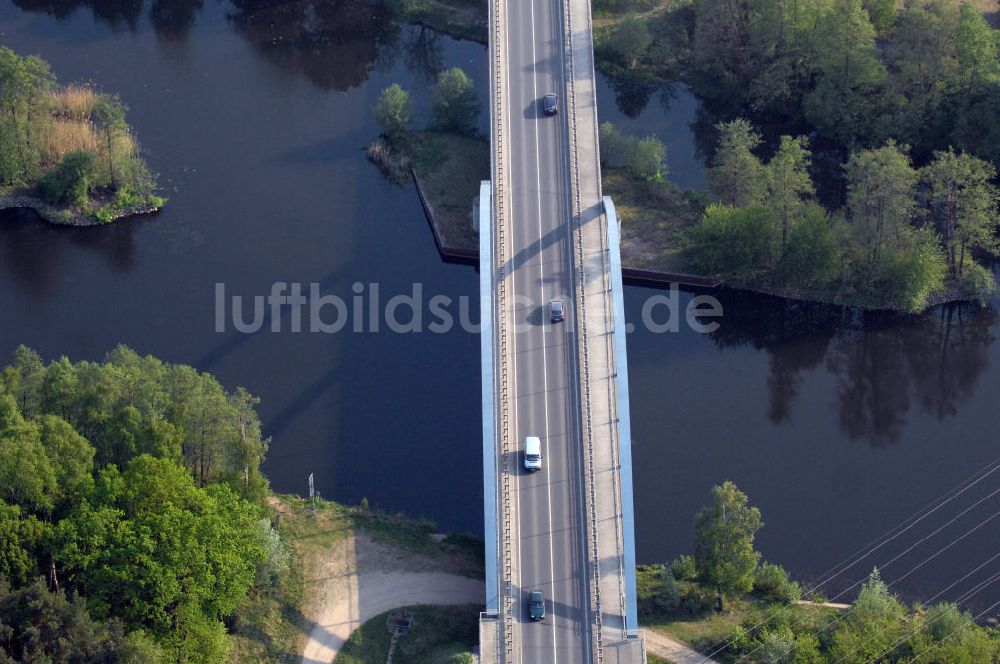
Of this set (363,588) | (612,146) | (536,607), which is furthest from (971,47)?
(363,588)

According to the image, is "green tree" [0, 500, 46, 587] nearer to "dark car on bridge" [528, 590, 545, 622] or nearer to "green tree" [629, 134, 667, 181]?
"dark car on bridge" [528, 590, 545, 622]

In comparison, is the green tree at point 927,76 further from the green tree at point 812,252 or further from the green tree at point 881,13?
the green tree at point 812,252

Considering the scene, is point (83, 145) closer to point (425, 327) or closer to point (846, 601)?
point (425, 327)

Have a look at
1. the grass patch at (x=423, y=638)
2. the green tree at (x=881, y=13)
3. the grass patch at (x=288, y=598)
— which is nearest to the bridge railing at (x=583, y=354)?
the grass patch at (x=423, y=638)

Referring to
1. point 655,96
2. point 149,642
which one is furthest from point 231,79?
point 149,642

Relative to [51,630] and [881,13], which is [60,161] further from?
[881,13]

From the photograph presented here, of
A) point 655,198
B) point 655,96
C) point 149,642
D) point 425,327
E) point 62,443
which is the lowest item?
point 149,642
